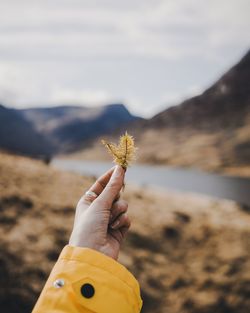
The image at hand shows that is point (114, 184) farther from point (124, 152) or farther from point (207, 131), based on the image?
point (207, 131)

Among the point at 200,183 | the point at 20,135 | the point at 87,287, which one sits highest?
the point at 20,135

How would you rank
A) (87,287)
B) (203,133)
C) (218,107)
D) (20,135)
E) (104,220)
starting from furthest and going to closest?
(20,135)
(218,107)
(203,133)
(104,220)
(87,287)

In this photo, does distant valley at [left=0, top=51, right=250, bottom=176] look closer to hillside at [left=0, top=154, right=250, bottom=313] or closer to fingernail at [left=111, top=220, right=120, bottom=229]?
hillside at [left=0, top=154, right=250, bottom=313]

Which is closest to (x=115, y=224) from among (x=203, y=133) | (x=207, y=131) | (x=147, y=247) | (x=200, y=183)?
(x=147, y=247)

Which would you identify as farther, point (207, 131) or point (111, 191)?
point (207, 131)

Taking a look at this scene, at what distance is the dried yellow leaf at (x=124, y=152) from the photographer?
2.15 meters

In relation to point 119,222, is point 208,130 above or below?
above

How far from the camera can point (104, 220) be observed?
6.43 feet

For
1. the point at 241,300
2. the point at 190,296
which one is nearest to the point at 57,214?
the point at 190,296

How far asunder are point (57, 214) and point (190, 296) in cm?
451

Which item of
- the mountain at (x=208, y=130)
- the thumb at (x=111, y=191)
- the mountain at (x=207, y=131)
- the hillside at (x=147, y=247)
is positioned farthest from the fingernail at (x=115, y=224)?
the mountain at (x=208, y=130)

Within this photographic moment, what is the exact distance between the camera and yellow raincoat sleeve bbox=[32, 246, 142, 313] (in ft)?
5.12

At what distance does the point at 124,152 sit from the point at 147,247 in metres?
8.99

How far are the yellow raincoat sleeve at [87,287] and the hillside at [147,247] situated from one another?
5.94m
